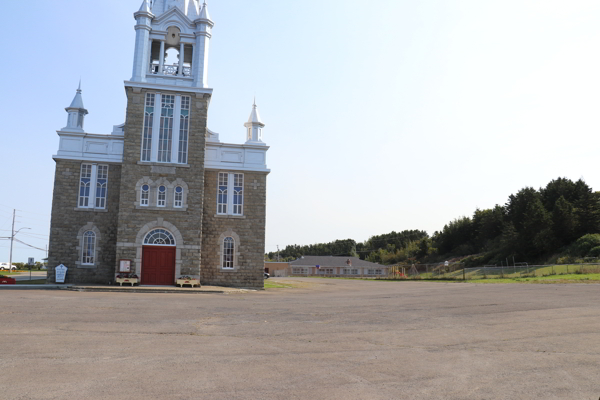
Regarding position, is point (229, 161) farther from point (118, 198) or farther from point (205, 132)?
point (118, 198)

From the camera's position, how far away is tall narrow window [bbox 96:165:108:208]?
97.5 ft

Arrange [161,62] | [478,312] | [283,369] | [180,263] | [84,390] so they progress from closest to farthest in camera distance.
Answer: [84,390], [283,369], [478,312], [180,263], [161,62]

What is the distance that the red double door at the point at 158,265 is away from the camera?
28.4 meters

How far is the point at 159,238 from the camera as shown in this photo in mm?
28719

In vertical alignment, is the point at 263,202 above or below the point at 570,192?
below

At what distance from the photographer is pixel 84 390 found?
18.8ft

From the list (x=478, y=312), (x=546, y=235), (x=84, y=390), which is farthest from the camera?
(x=546, y=235)

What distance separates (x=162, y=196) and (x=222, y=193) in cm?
386

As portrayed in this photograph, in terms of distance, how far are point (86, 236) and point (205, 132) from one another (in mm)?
9614

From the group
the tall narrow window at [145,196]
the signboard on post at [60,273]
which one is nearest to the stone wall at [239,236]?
the tall narrow window at [145,196]

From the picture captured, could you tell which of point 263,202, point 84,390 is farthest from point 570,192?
point 84,390

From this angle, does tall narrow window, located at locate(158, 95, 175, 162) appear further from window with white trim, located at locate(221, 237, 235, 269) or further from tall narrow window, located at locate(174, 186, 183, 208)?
window with white trim, located at locate(221, 237, 235, 269)

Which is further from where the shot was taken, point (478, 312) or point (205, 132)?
point (205, 132)

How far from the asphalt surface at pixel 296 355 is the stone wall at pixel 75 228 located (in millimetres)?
16333
